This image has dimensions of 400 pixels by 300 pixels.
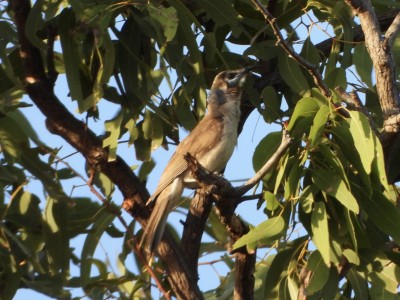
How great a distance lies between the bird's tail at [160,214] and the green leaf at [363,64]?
1.15 m

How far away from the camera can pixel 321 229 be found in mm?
3990

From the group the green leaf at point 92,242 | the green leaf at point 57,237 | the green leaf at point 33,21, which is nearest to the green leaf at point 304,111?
the green leaf at point 33,21

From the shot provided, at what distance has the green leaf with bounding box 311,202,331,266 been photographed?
395 cm

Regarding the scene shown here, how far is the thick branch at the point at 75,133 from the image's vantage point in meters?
4.78

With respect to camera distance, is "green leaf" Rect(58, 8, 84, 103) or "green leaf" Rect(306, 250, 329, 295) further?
"green leaf" Rect(58, 8, 84, 103)

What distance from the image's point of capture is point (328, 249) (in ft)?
13.0

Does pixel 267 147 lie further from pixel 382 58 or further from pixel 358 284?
pixel 358 284

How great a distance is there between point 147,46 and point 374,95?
3.80 feet

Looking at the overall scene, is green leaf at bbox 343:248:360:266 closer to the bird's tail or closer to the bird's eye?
the bird's tail

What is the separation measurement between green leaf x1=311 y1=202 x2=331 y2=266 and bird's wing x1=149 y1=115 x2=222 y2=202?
132 centimetres

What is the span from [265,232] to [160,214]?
1125 millimetres

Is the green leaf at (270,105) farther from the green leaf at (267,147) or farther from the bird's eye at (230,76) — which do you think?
the bird's eye at (230,76)

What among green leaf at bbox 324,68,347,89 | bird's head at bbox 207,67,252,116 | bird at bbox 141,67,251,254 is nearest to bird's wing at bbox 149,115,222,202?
bird at bbox 141,67,251,254

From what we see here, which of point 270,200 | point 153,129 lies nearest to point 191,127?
point 153,129
